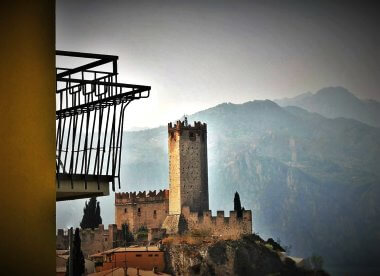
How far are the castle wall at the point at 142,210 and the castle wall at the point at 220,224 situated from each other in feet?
5.19

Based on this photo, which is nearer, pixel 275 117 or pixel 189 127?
pixel 189 127

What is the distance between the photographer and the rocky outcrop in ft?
104

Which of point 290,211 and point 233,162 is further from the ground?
point 233,162

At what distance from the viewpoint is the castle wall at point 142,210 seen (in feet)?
114

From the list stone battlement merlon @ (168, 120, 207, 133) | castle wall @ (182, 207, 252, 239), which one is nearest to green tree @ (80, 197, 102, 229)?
castle wall @ (182, 207, 252, 239)

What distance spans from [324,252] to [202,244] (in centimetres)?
2148

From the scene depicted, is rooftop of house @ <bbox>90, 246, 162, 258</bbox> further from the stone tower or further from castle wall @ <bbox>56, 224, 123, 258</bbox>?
the stone tower

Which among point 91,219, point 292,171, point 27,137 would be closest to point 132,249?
point 91,219

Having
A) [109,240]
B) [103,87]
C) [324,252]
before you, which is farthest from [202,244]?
[103,87]

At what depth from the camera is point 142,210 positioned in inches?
1378

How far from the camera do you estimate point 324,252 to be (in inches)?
→ 2066

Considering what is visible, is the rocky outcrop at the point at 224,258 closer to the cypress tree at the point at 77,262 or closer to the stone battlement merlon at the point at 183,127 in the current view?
the stone battlement merlon at the point at 183,127

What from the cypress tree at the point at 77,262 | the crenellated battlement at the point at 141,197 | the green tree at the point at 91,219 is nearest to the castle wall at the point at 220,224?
the crenellated battlement at the point at 141,197

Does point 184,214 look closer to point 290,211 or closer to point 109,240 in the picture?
point 109,240
